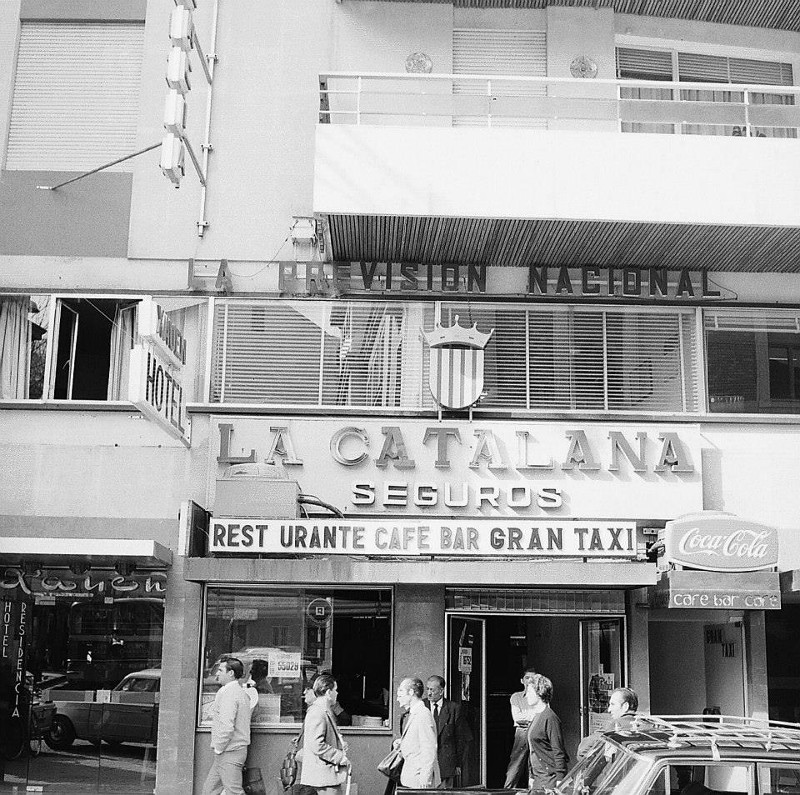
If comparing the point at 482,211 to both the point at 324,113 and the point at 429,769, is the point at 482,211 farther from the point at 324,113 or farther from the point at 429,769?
the point at 429,769

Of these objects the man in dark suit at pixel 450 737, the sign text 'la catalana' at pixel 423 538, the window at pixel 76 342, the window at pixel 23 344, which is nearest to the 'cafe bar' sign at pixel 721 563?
the sign text 'la catalana' at pixel 423 538

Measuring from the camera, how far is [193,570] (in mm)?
13414

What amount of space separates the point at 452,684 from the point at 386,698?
87 cm

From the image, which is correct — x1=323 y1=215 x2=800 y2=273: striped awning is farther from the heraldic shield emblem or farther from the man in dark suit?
the man in dark suit

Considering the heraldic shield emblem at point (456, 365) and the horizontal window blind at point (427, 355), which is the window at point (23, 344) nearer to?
the horizontal window blind at point (427, 355)

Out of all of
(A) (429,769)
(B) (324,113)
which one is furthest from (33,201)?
(A) (429,769)

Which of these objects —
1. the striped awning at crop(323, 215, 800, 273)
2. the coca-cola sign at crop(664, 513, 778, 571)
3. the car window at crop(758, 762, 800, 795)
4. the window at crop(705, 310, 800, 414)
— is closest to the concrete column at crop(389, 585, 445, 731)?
the coca-cola sign at crop(664, 513, 778, 571)

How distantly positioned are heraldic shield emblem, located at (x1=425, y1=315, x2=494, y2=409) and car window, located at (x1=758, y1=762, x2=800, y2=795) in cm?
861

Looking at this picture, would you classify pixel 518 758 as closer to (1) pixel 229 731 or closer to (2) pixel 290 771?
(2) pixel 290 771

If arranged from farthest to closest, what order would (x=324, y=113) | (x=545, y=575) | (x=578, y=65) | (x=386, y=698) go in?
1. (x=578, y=65)
2. (x=324, y=113)
3. (x=386, y=698)
4. (x=545, y=575)

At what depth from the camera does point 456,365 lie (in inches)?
609

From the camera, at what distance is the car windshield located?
7.13 meters

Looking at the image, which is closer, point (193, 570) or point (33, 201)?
point (193, 570)

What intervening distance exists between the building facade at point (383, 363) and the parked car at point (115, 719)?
0.05m
